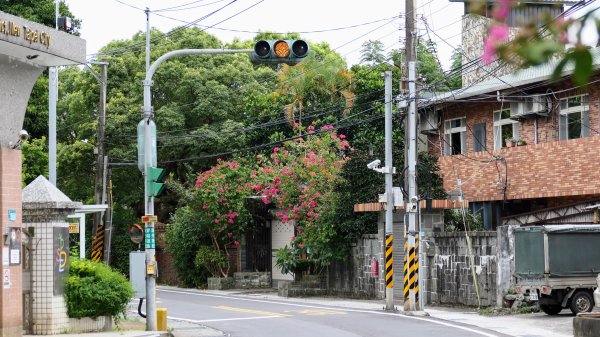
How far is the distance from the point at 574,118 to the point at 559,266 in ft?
25.4

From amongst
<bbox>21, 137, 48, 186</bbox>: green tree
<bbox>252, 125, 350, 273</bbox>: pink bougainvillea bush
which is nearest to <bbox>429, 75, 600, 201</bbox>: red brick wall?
<bbox>252, 125, 350, 273</bbox>: pink bougainvillea bush

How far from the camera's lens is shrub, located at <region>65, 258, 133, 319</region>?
19.0 m

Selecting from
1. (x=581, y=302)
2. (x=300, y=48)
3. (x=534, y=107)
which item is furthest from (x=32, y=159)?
(x=300, y=48)

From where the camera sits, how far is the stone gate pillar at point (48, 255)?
18.5 meters

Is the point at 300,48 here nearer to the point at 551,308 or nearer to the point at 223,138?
the point at 551,308

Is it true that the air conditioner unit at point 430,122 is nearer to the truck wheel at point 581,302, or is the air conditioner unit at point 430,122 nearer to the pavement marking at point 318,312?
the pavement marking at point 318,312

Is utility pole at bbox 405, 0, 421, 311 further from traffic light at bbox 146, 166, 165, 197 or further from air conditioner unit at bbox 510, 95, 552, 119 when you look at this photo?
traffic light at bbox 146, 166, 165, 197

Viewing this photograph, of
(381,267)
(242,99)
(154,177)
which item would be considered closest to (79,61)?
(154,177)

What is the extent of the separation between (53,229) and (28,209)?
637mm

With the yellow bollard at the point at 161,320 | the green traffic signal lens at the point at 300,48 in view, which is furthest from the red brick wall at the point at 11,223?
the green traffic signal lens at the point at 300,48

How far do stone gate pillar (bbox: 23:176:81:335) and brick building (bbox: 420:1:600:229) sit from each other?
1284cm

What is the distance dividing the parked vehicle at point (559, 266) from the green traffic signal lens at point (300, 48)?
388 inches

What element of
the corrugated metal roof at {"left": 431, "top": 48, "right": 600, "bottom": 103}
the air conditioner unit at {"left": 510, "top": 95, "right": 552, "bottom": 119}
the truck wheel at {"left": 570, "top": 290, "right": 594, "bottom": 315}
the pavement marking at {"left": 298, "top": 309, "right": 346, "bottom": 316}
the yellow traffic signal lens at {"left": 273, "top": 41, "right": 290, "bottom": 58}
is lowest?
the pavement marking at {"left": 298, "top": 309, "right": 346, "bottom": 316}

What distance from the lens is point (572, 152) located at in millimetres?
28406
